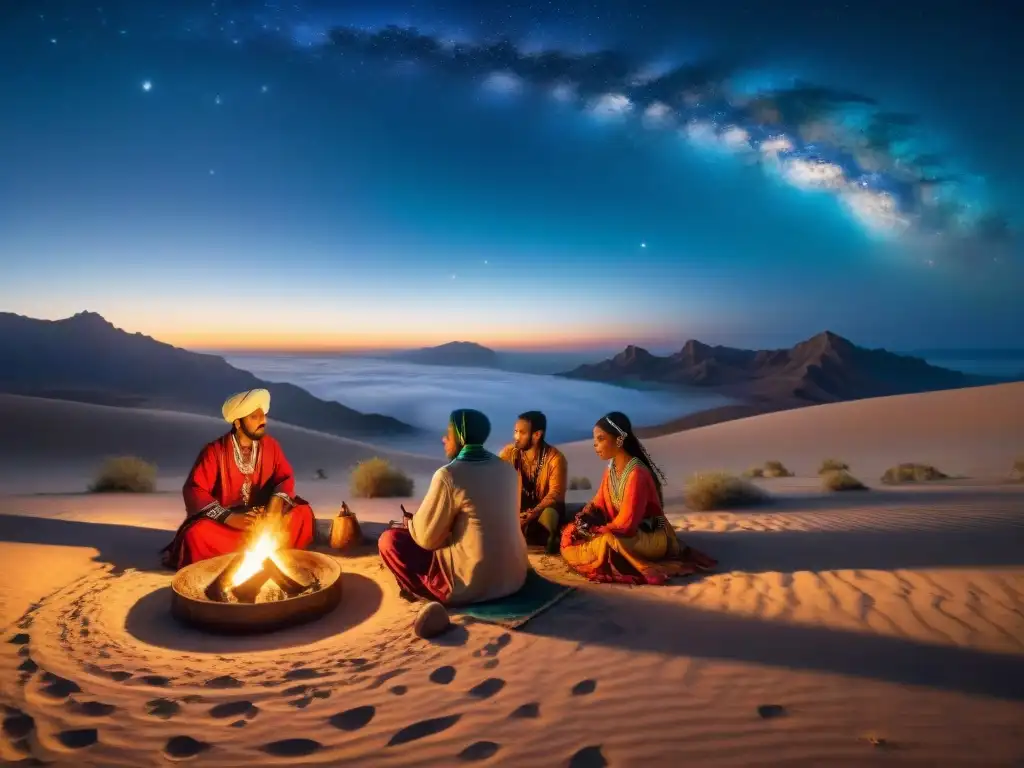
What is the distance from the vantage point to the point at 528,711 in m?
3.45

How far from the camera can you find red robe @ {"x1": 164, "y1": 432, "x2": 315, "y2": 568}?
5.91 metres

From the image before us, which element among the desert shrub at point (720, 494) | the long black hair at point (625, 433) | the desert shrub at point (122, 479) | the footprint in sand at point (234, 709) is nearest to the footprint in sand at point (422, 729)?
the footprint in sand at point (234, 709)

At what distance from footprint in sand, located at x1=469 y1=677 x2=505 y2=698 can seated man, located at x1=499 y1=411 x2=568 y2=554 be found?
9.62ft

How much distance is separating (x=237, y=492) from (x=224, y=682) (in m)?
2.72

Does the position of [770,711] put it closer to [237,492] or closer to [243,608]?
[243,608]

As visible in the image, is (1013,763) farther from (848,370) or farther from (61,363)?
(61,363)

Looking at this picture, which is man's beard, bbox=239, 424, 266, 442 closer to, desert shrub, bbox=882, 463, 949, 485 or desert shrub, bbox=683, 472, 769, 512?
desert shrub, bbox=683, 472, 769, 512

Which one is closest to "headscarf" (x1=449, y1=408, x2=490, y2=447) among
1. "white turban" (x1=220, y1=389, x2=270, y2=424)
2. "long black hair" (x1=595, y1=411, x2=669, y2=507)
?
"long black hair" (x1=595, y1=411, x2=669, y2=507)

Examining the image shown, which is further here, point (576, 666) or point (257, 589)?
point (257, 589)

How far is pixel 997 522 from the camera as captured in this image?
7.34 meters

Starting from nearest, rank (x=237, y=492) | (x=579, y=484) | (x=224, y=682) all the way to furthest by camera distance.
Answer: (x=224, y=682) < (x=237, y=492) < (x=579, y=484)

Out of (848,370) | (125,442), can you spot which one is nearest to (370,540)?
(125,442)

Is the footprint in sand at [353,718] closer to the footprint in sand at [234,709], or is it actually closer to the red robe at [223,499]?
the footprint in sand at [234,709]

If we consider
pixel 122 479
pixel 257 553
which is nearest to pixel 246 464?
pixel 257 553
